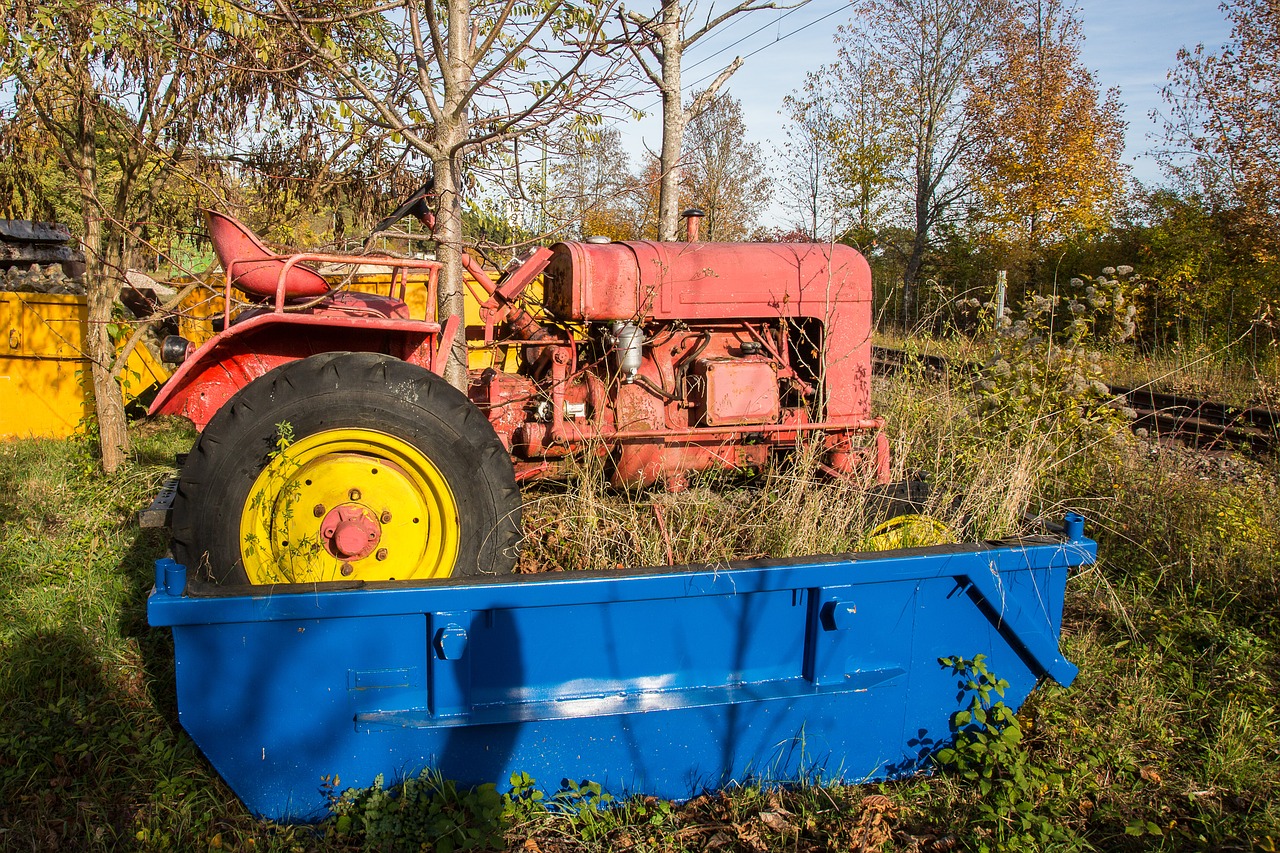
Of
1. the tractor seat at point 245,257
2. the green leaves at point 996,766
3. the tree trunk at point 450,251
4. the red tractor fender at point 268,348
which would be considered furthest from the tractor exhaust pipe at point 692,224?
the green leaves at point 996,766

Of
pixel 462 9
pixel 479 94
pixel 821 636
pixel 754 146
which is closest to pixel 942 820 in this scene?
pixel 821 636

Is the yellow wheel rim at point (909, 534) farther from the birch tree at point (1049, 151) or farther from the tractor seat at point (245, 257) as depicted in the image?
the birch tree at point (1049, 151)

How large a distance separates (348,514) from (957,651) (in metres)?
1.96

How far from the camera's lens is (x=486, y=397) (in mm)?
3682

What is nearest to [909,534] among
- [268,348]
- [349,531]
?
[349,531]

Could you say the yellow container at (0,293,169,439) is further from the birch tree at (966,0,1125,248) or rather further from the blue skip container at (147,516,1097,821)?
the birch tree at (966,0,1125,248)

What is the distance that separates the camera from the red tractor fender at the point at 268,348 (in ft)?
9.11

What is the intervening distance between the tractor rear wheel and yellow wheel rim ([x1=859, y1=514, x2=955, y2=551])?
1309 mm

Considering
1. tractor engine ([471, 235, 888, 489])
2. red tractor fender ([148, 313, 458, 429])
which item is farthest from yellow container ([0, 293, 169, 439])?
tractor engine ([471, 235, 888, 489])

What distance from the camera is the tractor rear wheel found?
2.51 meters

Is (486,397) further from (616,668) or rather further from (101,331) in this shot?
(101,331)

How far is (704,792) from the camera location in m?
2.55

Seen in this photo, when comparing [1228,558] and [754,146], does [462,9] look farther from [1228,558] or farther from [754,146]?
[754,146]

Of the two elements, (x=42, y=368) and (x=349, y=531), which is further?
(x=42, y=368)
